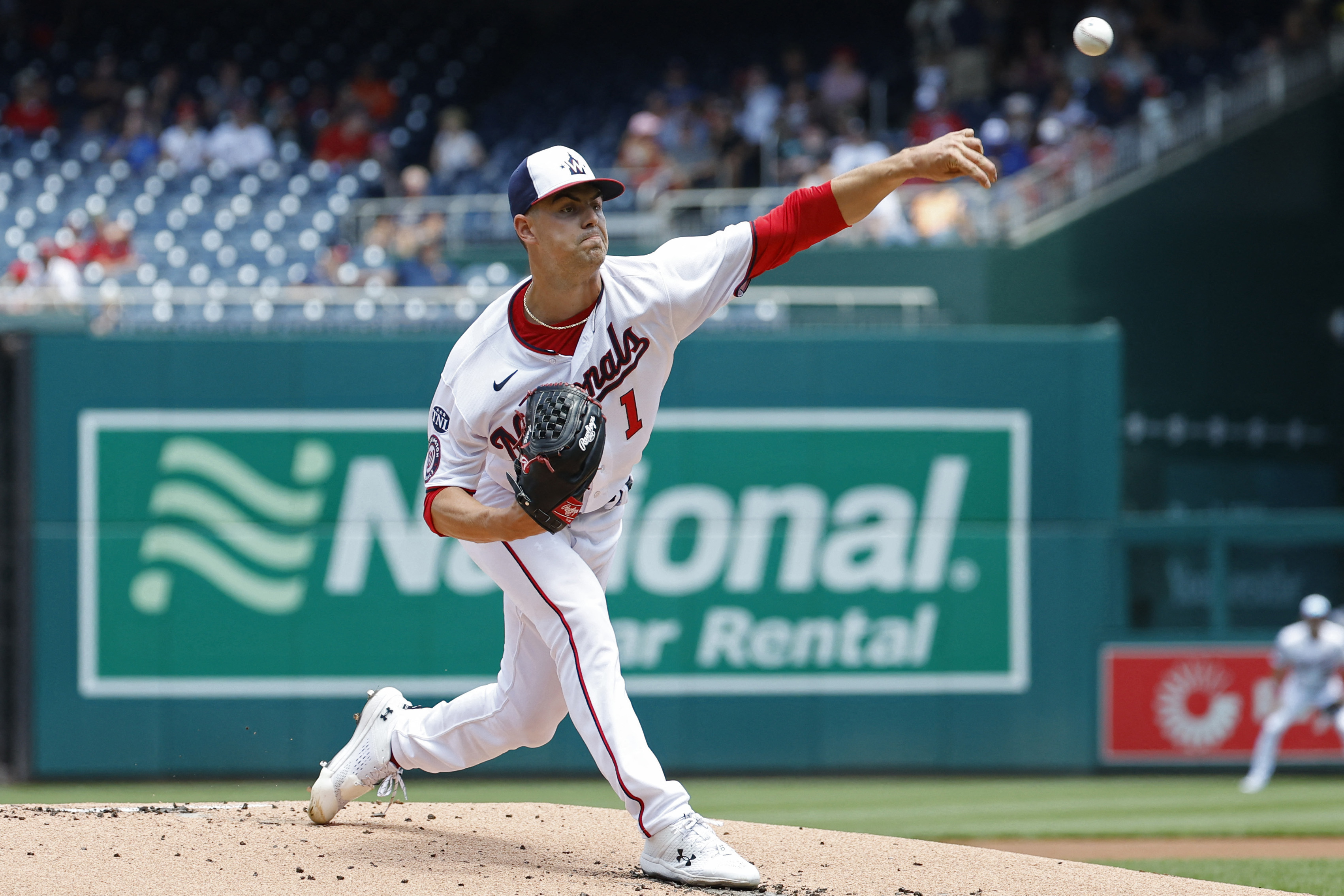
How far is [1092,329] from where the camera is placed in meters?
9.84

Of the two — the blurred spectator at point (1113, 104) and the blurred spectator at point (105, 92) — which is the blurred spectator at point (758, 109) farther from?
the blurred spectator at point (105, 92)

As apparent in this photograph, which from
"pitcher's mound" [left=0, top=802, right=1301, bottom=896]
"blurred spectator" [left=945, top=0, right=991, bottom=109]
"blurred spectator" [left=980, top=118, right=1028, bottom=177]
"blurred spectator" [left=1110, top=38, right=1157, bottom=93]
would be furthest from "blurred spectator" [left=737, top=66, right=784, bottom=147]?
"pitcher's mound" [left=0, top=802, right=1301, bottom=896]

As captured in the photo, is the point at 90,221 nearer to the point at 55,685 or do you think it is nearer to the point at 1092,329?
the point at 55,685

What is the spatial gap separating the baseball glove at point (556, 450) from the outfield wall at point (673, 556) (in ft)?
18.7

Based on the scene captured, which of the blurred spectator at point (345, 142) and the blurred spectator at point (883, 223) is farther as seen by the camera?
the blurred spectator at point (345, 142)

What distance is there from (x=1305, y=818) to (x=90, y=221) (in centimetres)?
982

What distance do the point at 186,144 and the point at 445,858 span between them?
11412 millimetres

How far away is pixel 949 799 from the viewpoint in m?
8.88

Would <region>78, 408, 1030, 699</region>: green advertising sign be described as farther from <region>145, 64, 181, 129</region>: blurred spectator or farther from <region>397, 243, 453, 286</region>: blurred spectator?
<region>145, 64, 181, 129</region>: blurred spectator

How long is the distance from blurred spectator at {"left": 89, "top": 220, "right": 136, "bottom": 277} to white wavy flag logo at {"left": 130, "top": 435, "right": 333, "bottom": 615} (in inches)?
114

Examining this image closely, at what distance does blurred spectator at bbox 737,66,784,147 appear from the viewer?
13.8 meters

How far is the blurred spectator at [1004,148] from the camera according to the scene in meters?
12.5

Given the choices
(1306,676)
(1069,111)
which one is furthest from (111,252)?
(1306,676)

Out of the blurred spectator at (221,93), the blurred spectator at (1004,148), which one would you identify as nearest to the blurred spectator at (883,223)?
the blurred spectator at (1004,148)
